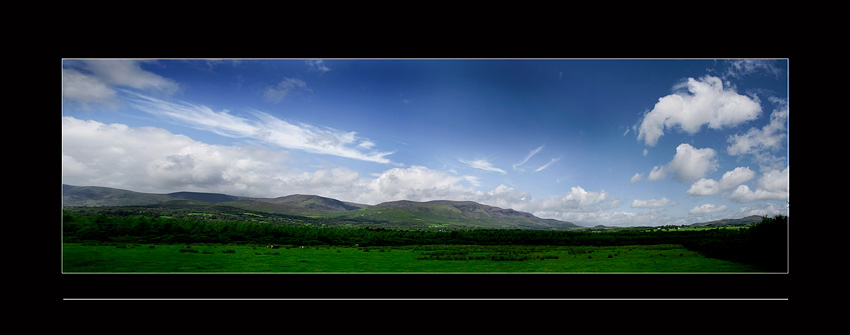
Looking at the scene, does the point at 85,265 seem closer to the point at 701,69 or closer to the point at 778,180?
the point at 701,69

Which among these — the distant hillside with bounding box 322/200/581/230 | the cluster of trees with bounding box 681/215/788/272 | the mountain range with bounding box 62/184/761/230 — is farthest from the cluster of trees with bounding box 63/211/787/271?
the distant hillside with bounding box 322/200/581/230

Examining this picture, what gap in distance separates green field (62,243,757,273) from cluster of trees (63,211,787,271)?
0.26m

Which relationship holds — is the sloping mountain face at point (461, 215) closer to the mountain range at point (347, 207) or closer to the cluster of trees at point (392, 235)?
the mountain range at point (347, 207)

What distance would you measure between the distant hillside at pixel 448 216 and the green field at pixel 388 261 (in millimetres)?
947

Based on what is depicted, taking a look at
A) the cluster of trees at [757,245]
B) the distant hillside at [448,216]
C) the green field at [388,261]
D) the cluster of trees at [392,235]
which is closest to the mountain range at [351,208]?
the distant hillside at [448,216]

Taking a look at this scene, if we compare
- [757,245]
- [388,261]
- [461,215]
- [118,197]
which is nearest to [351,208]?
[388,261]

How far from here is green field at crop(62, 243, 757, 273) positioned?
5676mm

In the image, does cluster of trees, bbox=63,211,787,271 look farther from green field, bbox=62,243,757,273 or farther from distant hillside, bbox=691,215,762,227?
green field, bbox=62,243,757,273

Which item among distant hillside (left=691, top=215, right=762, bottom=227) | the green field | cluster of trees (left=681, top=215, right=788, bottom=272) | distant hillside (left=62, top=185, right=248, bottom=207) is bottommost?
the green field

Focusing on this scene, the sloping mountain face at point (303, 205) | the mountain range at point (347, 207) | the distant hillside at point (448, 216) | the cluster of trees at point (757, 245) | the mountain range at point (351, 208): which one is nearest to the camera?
the cluster of trees at point (757, 245)

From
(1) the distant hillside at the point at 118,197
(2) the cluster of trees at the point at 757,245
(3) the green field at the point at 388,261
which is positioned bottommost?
(3) the green field at the point at 388,261

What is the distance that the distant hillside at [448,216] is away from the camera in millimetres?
8586
